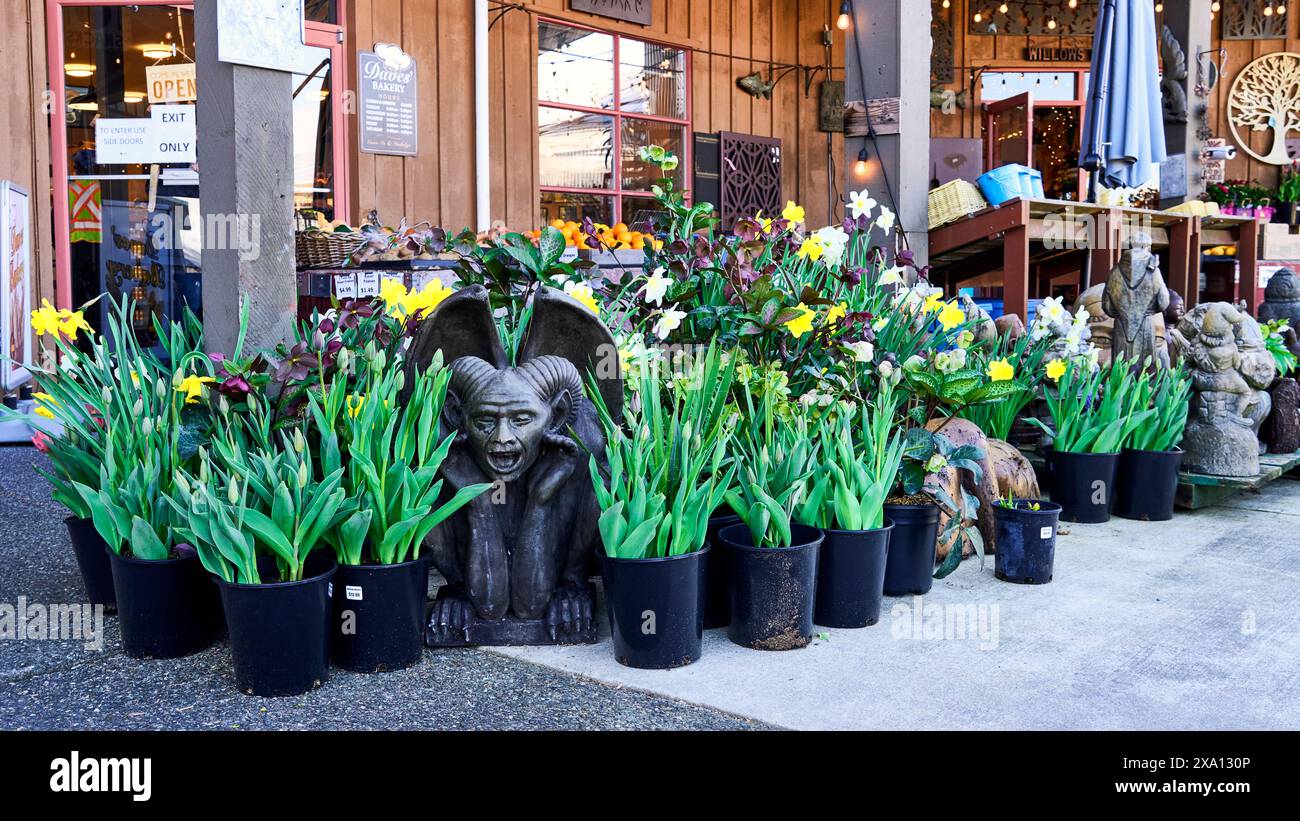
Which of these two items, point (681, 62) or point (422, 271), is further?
point (681, 62)

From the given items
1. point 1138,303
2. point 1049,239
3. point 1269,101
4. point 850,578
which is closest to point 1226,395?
point 1138,303

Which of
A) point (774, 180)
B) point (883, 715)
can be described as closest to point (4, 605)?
point (883, 715)

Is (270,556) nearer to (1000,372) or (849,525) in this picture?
(849,525)

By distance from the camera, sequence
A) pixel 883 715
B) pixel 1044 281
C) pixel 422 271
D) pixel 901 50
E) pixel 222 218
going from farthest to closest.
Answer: pixel 1044 281 → pixel 901 50 → pixel 422 271 → pixel 222 218 → pixel 883 715

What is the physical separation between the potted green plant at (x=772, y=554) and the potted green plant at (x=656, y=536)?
0.34ft

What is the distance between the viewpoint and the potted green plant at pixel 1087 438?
4.12 metres

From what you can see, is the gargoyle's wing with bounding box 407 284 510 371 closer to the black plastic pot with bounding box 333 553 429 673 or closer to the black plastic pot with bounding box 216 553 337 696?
the black plastic pot with bounding box 333 553 429 673

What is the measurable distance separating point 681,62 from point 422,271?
16.8ft

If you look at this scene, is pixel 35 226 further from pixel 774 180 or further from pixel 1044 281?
pixel 1044 281

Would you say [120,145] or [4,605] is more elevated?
[120,145]

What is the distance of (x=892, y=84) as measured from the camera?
5.97m

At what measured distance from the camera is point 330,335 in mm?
3008

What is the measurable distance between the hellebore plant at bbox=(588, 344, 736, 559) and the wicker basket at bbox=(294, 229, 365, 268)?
2.12 m

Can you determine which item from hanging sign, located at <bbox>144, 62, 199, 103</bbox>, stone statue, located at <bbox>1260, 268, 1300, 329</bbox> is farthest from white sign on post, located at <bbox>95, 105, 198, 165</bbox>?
stone statue, located at <bbox>1260, 268, 1300, 329</bbox>
